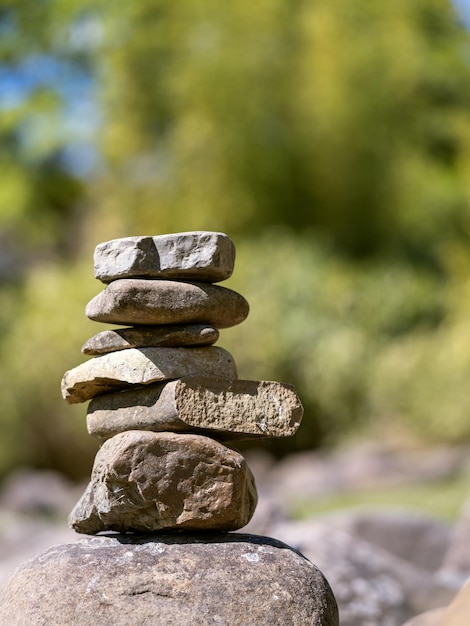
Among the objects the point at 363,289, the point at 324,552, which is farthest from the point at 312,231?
the point at 324,552

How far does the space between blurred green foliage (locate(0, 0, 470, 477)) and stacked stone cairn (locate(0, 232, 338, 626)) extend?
1185 centimetres

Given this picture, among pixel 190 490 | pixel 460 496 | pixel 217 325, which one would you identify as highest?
pixel 217 325

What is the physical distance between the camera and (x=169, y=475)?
13.6ft

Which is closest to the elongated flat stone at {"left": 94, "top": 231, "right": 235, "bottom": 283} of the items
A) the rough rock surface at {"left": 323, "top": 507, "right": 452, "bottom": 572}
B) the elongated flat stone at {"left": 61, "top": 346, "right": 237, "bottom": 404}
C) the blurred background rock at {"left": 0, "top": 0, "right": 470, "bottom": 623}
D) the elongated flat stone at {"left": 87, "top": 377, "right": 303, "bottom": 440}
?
the elongated flat stone at {"left": 61, "top": 346, "right": 237, "bottom": 404}

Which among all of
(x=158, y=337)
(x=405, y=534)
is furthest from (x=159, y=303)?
(x=405, y=534)

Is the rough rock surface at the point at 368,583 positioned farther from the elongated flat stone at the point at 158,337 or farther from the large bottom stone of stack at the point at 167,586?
the elongated flat stone at the point at 158,337

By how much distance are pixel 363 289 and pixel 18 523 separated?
30.4 feet

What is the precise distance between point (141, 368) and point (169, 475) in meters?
0.51

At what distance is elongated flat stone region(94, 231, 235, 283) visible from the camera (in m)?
4.37

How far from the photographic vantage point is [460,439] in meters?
15.8

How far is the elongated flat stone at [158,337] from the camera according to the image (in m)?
4.43

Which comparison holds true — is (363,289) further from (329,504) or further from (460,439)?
(329,504)

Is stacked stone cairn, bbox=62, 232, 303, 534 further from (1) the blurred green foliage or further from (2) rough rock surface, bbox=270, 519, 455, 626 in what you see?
(1) the blurred green foliage

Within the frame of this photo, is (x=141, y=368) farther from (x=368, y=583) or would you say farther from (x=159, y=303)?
(x=368, y=583)
